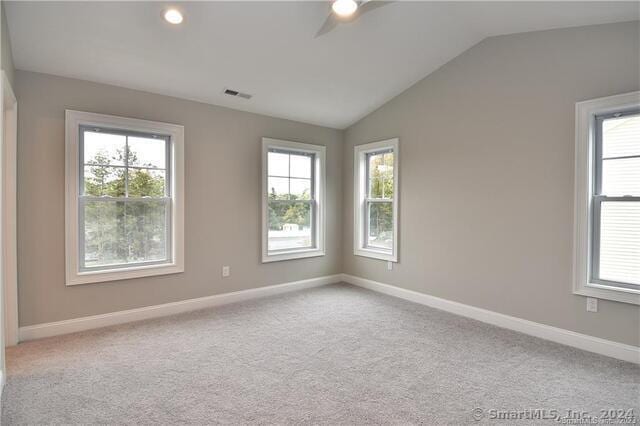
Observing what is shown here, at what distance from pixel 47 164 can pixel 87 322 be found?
1.56 meters

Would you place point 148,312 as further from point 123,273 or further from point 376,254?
point 376,254

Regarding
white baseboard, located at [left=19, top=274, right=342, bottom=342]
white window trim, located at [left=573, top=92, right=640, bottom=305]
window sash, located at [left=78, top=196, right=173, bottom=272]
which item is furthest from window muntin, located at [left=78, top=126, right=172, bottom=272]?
white window trim, located at [left=573, top=92, right=640, bottom=305]

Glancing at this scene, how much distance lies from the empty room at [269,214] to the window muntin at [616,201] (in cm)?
2

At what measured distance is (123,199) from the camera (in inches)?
142

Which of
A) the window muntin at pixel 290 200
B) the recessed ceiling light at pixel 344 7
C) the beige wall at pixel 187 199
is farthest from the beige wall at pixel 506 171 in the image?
the recessed ceiling light at pixel 344 7

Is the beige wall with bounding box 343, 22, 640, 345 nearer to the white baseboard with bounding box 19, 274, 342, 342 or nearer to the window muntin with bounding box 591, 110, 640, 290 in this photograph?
the window muntin with bounding box 591, 110, 640, 290

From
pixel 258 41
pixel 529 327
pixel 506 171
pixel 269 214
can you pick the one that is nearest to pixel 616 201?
pixel 506 171

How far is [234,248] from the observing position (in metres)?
4.36

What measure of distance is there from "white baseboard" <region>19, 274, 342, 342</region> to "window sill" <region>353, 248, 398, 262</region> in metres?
0.82

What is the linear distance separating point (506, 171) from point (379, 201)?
5.96 ft

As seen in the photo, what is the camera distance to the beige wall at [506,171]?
2975 millimetres

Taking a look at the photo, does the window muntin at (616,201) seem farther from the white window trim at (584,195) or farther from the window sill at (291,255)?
the window sill at (291,255)

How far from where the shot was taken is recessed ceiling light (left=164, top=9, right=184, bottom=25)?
2.68 metres

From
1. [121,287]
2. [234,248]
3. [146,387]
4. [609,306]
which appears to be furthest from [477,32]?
[121,287]
